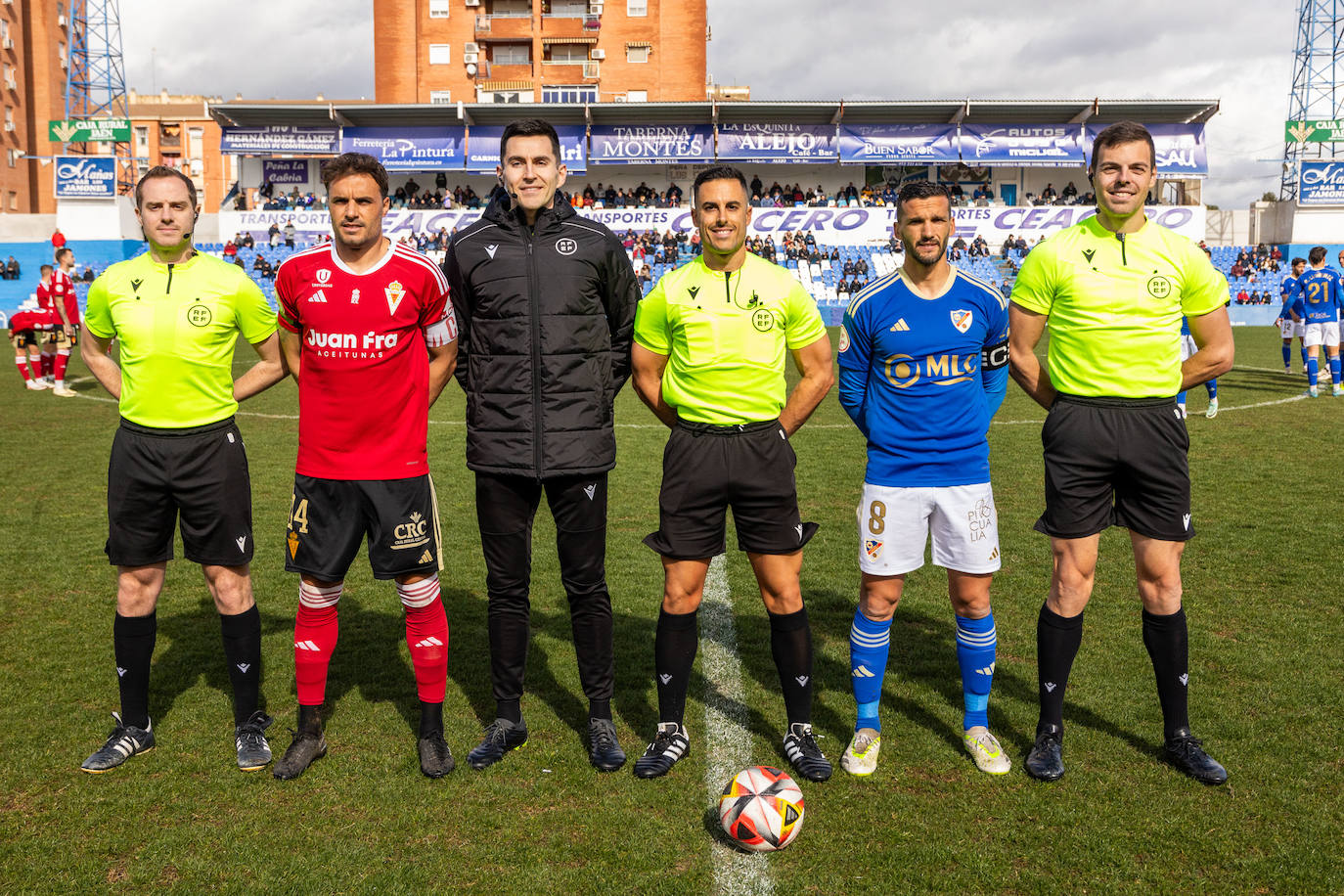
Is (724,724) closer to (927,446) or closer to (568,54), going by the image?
(927,446)

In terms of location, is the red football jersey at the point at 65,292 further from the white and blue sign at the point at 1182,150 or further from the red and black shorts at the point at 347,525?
the white and blue sign at the point at 1182,150

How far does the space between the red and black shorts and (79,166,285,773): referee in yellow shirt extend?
0.39 meters

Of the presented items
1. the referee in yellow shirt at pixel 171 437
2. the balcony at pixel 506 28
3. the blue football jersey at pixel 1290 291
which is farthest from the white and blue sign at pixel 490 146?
the referee in yellow shirt at pixel 171 437

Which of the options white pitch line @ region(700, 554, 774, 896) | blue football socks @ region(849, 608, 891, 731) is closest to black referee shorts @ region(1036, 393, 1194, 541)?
blue football socks @ region(849, 608, 891, 731)

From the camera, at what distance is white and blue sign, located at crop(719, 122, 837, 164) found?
4522 centimetres

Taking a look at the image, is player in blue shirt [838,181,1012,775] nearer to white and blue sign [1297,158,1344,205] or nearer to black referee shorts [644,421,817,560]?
black referee shorts [644,421,817,560]

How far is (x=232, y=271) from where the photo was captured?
4414mm

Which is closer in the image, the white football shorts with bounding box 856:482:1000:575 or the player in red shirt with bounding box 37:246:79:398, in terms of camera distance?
the white football shorts with bounding box 856:482:1000:575

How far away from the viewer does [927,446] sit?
413 cm

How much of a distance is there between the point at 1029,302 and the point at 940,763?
197 centimetres

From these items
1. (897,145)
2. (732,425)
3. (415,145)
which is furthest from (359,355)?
(897,145)

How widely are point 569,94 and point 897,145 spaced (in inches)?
754

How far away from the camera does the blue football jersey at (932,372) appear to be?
409cm

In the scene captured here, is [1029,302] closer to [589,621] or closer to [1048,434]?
[1048,434]
